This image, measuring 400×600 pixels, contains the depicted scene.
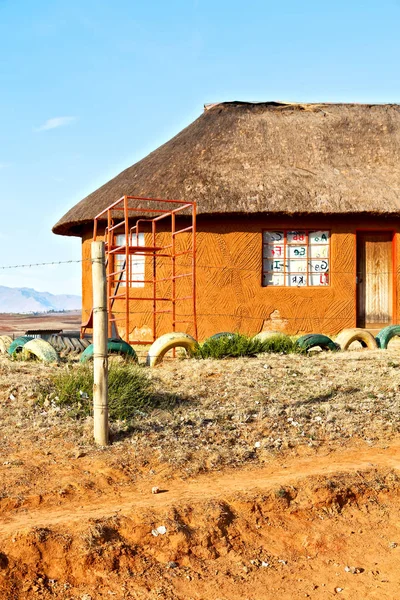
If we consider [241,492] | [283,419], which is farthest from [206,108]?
[241,492]

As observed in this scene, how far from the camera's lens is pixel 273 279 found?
14.5 metres

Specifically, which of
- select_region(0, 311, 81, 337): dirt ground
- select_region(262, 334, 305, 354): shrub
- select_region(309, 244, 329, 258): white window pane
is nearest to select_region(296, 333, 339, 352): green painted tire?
select_region(262, 334, 305, 354): shrub

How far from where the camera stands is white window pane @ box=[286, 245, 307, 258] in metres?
14.5

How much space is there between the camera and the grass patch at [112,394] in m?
6.89

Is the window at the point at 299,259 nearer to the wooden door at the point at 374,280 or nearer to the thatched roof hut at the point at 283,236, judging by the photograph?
the thatched roof hut at the point at 283,236

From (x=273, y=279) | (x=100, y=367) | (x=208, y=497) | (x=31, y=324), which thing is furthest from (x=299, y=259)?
(x=31, y=324)

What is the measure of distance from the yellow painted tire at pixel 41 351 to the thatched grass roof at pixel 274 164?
5.06m

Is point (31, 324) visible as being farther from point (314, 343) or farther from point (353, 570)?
point (353, 570)

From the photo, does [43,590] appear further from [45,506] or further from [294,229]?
[294,229]

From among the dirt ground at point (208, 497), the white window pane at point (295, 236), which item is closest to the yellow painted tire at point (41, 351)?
the dirt ground at point (208, 497)

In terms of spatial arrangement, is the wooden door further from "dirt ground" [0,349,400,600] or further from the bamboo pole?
the bamboo pole

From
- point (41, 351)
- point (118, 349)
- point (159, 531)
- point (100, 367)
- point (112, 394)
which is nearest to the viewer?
point (159, 531)

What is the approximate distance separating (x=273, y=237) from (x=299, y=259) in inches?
26.8

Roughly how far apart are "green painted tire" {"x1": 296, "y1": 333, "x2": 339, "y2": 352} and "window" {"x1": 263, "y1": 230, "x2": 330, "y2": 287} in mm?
3242
